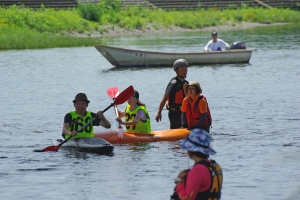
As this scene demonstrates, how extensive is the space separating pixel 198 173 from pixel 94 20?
5153cm

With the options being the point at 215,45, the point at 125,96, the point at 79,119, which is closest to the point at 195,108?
the point at 125,96

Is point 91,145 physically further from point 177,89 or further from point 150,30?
point 150,30

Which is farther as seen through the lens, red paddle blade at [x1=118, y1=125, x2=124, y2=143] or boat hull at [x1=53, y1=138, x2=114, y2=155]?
red paddle blade at [x1=118, y1=125, x2=124, y2=143]

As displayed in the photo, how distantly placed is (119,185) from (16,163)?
2639 millimetres

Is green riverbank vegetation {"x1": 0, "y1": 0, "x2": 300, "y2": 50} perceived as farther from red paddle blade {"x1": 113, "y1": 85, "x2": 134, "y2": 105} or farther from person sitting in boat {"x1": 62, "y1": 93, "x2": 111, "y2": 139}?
person sitting in boat {"x1": 62, "y1": 93, "x2": 111, "y2": 139}

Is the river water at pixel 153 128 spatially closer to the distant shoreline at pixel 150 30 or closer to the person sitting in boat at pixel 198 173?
the person sitting in boat at pixel 198 173

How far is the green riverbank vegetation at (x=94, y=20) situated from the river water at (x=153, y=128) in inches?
251

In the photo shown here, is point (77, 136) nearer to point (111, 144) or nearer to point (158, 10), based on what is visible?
point (111, 144)

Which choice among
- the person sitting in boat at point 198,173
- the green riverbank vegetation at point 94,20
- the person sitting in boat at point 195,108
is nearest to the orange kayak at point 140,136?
the person sitting in boat at point 195,108

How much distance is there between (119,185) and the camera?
1162cm

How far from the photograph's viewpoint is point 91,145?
1366 centimetres

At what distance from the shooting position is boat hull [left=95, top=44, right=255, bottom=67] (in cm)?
3116

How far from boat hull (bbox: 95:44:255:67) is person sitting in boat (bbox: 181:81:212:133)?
17837 millimetres

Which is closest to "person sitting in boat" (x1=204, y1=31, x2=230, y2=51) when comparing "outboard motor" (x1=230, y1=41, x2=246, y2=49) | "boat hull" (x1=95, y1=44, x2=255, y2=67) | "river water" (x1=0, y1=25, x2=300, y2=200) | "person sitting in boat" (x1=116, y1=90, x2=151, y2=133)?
"boat hull" (x1=95, y1=44, x2=255, y2=67)
